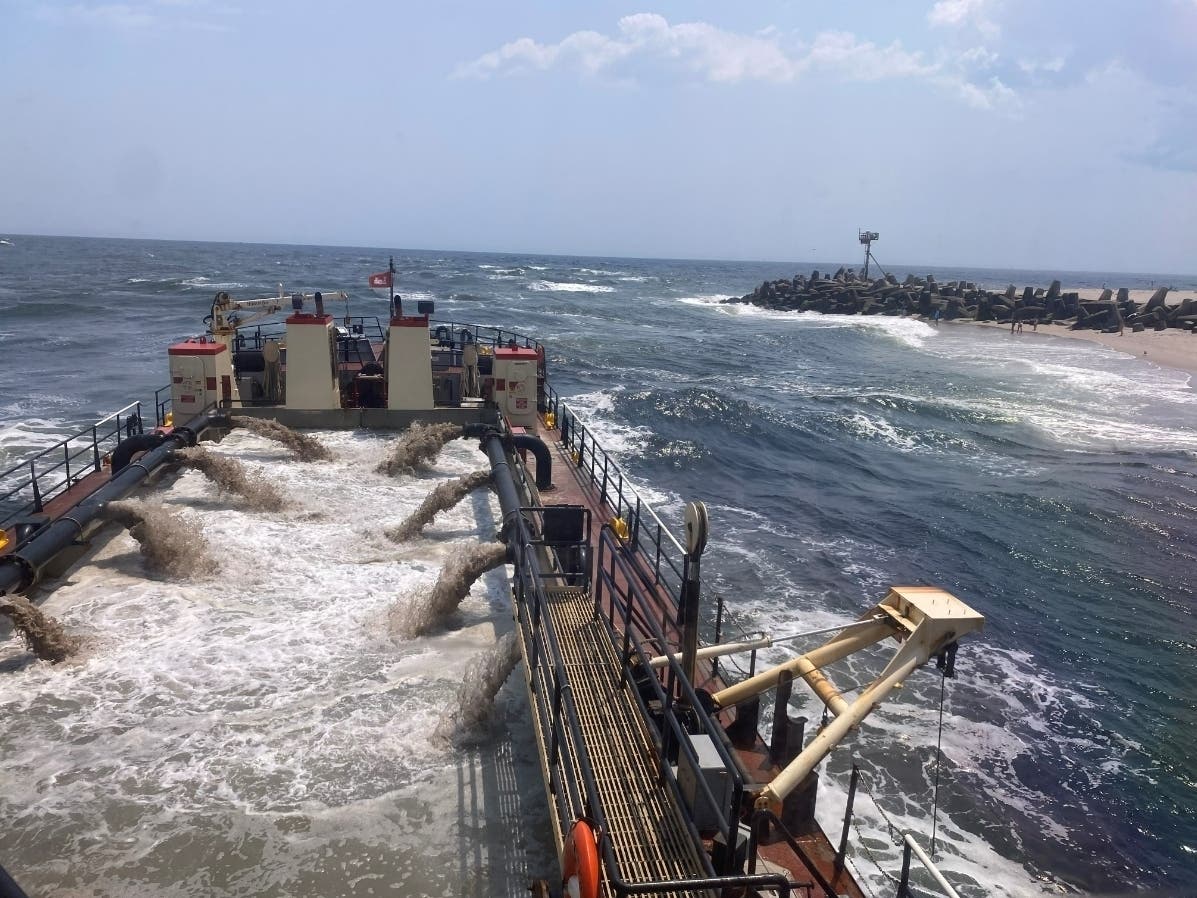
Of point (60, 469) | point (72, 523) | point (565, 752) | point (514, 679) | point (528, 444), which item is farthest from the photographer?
point (60, 469)

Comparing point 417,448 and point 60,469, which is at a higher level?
point 417,448

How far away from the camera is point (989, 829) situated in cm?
1036

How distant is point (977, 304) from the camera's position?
82.5m

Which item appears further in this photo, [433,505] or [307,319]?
[307,319]

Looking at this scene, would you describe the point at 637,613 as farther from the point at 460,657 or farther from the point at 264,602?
the point at 264,602

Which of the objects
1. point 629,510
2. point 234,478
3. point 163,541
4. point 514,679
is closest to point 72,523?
point 163,541

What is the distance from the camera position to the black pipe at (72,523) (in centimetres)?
1085

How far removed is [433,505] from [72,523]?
554cm

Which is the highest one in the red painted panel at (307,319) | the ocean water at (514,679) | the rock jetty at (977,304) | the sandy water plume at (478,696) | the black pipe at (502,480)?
the red painted panel at (307,319)

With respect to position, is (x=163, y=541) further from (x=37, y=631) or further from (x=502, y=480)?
(x=502, y=480)

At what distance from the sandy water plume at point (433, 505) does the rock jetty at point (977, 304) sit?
69.4 metres

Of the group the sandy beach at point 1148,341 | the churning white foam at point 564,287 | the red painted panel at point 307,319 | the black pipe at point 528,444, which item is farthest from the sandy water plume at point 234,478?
the churning white foam at point 564,287

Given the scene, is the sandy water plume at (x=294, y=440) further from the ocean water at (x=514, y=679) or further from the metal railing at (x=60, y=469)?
the metal railing at (x=60, y=469)

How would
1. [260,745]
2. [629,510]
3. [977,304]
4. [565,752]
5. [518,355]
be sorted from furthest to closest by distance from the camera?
1. [977,304]
2. [518,355]
3. [629,510]
4. [260,745]
5. [565,752]
